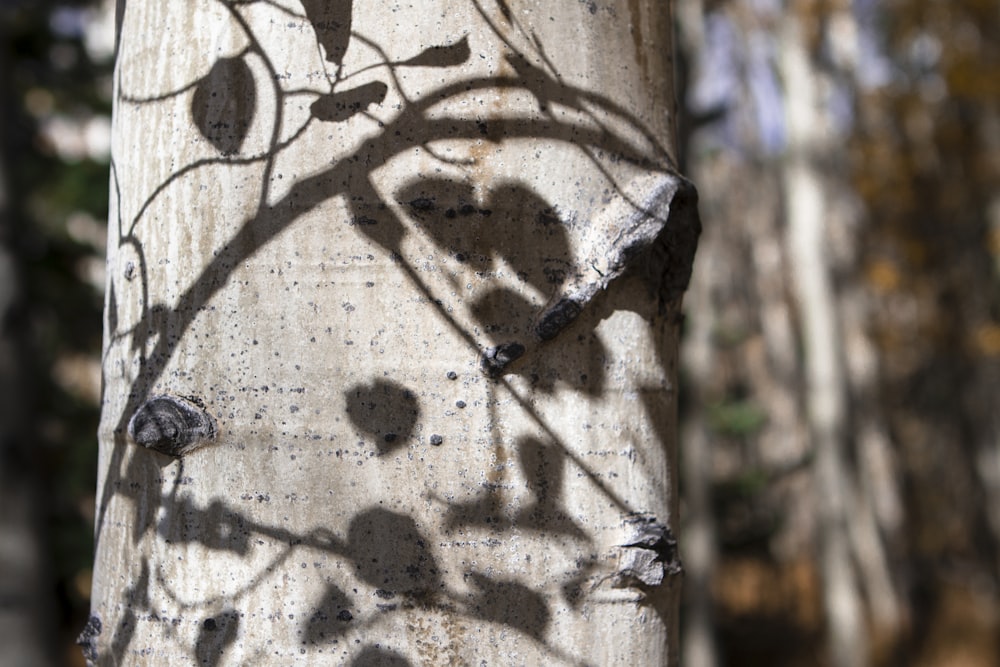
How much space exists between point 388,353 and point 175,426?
0.63 ft

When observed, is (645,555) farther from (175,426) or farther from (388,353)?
(175,426)

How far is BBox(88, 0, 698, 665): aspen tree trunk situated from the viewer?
0.79 metres

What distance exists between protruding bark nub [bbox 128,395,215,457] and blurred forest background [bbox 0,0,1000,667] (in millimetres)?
4421

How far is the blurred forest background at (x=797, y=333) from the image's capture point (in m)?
6.48

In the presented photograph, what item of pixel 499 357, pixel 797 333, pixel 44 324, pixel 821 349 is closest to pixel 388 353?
pixel 499 357

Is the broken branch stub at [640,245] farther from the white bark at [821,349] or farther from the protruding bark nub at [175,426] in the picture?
the white bark at [821,349]

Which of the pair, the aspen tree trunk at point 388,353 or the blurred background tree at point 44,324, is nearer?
the aspen tree trunk at point 388,353

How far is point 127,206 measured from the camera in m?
0.91

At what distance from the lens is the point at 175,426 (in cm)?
81

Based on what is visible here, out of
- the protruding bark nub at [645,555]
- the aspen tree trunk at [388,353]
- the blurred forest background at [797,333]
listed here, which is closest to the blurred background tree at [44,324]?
the blurred forest background at [797,333]

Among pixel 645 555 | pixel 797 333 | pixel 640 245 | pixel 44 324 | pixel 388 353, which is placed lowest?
pixel 645 555

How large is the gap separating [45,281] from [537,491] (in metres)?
7.19

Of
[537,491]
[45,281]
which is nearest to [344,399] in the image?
[537,491]

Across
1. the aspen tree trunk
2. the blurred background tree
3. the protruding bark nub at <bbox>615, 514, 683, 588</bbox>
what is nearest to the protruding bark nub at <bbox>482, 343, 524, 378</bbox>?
the aspen tree trunk
